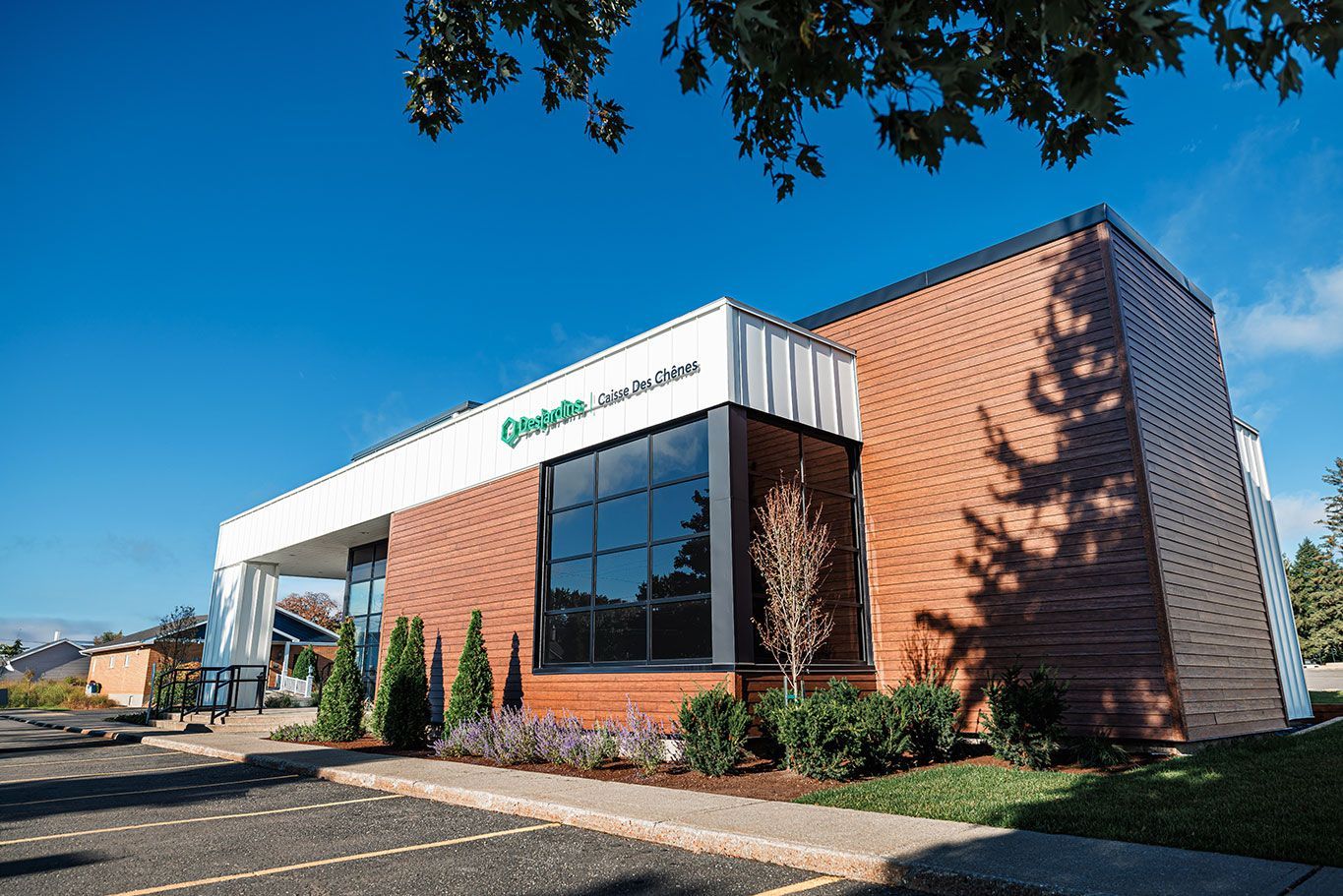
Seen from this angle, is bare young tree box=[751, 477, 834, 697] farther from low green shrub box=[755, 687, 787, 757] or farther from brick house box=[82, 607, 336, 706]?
brick house box=[82, 607, 336, 706]

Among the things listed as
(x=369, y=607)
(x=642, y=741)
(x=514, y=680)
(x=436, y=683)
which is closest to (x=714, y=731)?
(x=642, y=741)

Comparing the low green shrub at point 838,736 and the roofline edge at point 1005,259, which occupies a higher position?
the roofline edge at point 1005,259

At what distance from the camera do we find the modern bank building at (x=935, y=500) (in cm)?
995

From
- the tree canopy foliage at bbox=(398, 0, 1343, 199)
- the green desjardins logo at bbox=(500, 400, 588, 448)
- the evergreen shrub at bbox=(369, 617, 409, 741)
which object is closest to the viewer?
the tree canopy foliage at bbox=(398, 0, 1343, 199)

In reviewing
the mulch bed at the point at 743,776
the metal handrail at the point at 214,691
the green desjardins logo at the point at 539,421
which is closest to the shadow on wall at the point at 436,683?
the green desjardins logo at the point at 539,421

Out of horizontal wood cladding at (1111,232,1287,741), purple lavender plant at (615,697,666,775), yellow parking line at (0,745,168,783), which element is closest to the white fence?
yellow parking line at (0,745,168,783)

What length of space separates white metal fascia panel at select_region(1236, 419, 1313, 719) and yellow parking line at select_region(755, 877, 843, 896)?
35.5ft

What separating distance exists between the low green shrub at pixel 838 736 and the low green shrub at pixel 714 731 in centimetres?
47

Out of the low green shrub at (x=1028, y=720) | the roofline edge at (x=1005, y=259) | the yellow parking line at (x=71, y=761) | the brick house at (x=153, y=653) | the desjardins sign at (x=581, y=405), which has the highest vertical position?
the roofline edge at (x=1005, y=259)

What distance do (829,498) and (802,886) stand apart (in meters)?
7.85

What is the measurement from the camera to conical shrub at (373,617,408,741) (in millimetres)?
14539

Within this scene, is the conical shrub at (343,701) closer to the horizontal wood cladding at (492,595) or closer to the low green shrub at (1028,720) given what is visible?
the horizontal wood cladding at (492,595)

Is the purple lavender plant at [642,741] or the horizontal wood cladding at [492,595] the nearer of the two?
the purple lavender plant at [642,741]

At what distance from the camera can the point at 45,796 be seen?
933cm
